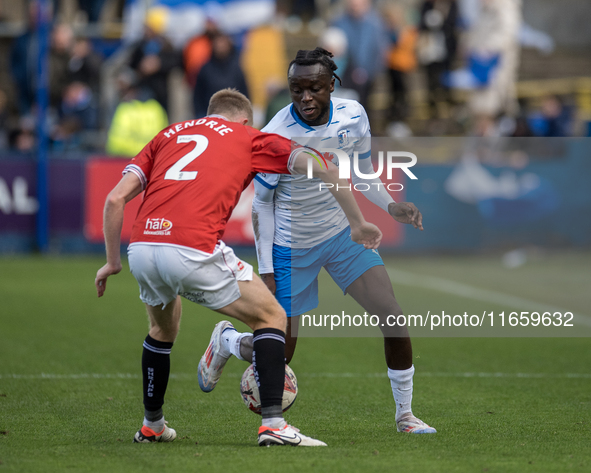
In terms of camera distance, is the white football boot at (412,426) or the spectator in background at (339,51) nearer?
the white football boot at (412,426)

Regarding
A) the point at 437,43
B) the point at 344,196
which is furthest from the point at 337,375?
the point at 437,43

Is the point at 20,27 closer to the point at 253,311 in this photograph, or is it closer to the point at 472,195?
the point at 472,195

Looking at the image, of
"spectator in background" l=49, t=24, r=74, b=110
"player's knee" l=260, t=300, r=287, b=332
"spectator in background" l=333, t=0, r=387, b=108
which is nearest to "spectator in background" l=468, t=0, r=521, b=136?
"spectator in background" l=333, t=0, r=387, b=108

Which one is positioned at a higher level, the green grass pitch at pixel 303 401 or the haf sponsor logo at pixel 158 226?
the haf sponsor logo at pixel 158 226

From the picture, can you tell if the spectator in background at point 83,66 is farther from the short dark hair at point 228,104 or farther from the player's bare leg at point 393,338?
the player's bare leg at point 393,338

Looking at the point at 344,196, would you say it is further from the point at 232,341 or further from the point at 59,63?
the point at 59,63

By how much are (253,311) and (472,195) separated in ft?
35.3

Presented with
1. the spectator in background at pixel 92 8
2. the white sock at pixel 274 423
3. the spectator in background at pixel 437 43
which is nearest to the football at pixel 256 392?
the white sock at pixel 274 423

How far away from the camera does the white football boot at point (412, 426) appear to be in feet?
17.0

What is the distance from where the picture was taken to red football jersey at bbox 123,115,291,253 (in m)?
4.57

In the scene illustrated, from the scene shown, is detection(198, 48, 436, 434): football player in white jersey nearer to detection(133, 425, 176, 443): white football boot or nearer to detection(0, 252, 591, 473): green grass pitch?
detection(0, 252, 591, 473): green grass pitch

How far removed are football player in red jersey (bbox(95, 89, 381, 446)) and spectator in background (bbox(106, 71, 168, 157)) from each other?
10378mm

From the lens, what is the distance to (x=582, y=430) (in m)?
5.23

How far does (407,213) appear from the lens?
16.7ft
